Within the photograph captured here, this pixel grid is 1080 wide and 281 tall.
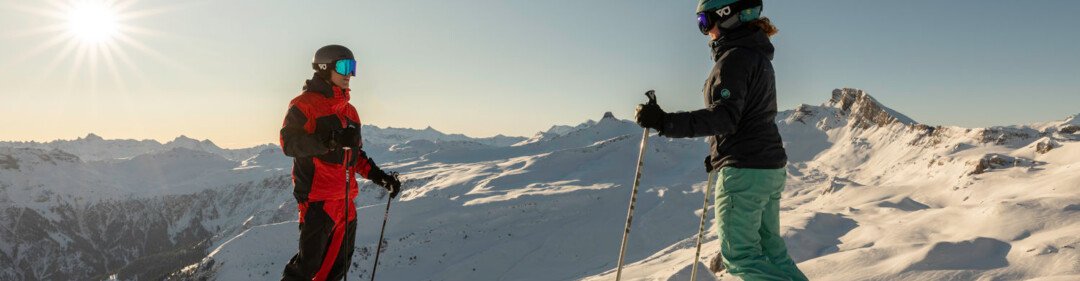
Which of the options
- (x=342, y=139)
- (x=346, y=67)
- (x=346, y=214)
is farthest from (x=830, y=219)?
(x=342, y=139)

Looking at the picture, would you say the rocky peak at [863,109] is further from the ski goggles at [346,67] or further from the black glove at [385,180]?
the ski goggles at [346,67]

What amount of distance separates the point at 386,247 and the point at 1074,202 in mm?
45174

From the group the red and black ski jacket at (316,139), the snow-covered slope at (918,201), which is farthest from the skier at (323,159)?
the snow-covered slope at (918,201)

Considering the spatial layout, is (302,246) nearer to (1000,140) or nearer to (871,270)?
(871,270)

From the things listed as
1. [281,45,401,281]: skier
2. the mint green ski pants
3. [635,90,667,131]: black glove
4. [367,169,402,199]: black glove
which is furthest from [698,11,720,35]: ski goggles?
[367,169,402,199]: black glove

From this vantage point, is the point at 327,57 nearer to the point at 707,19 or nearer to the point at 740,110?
the point at 707,19

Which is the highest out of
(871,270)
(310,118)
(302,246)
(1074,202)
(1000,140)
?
(310,118)

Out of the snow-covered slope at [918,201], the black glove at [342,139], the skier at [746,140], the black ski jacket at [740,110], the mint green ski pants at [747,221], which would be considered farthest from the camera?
the snow-covered slope at [918,201]

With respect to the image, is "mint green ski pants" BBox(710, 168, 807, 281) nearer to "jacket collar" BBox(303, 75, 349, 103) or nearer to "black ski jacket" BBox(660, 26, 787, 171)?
"black ski jacket" BBox(660, 26, 787, 171)

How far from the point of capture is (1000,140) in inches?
1873

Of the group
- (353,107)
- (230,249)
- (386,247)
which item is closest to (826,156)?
(386,247)

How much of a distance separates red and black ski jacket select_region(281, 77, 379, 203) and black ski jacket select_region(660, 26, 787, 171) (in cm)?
324

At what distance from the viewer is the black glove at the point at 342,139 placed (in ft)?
16.9

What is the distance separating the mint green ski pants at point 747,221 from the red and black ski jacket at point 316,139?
3.46 meters
